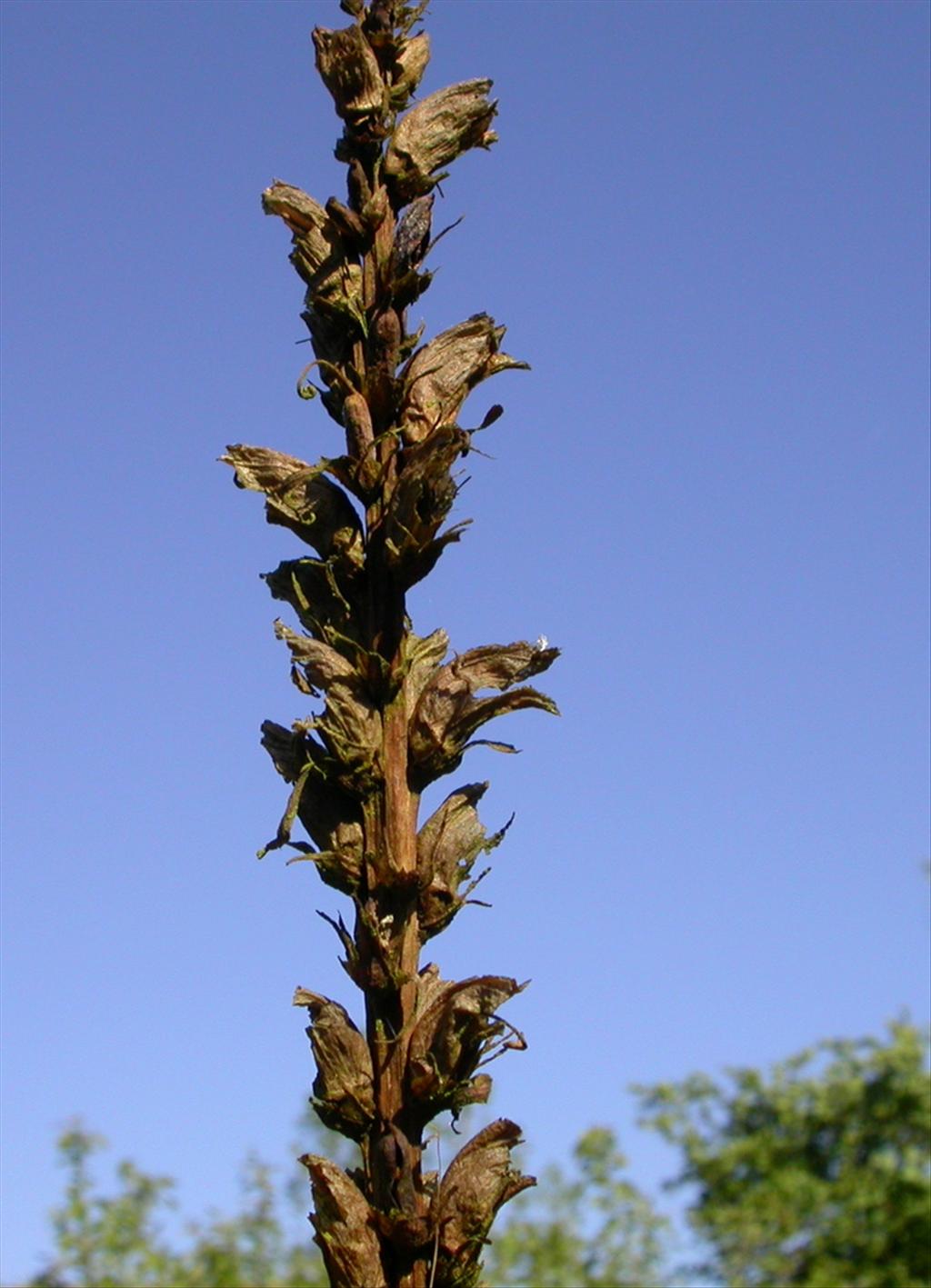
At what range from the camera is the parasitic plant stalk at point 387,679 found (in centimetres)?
463

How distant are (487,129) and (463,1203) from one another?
3926 mm

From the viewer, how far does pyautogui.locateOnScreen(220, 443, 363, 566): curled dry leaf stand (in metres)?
5.50

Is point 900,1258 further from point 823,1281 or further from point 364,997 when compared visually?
point 364,997

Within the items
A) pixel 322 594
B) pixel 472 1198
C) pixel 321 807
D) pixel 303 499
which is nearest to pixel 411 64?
pixel 303 499

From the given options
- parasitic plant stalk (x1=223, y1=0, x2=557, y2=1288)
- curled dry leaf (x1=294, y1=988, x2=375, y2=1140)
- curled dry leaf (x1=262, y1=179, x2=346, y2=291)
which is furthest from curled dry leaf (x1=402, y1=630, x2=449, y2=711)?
curled dry leaf (x1=262, y1=179, x2=346, y2=291)

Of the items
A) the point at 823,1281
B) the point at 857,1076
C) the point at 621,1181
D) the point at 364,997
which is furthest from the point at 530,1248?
the point at 364,997

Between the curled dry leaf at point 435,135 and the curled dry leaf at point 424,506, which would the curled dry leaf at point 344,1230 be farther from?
the curled dry leaf at point 435,135

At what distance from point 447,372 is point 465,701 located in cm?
123

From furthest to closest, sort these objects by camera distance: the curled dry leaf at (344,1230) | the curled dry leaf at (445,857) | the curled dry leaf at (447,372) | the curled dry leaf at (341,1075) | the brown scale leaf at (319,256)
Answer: the brown scale leaf at (319,256) < the curled dry leaf at (447,372) < the curled dry leaf at (445,857) < the curled dry leaf at (341,1075) < the curled dry leaf at (344,1230)

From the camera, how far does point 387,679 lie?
521 cm

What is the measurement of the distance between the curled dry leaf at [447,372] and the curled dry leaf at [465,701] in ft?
2.75

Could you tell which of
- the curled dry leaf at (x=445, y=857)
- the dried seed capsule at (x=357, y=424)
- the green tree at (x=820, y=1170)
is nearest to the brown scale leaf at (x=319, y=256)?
the dried seed capsule at (x=357, y=424)

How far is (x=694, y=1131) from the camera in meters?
31.8

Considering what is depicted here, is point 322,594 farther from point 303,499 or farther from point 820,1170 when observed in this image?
point 820,1170
